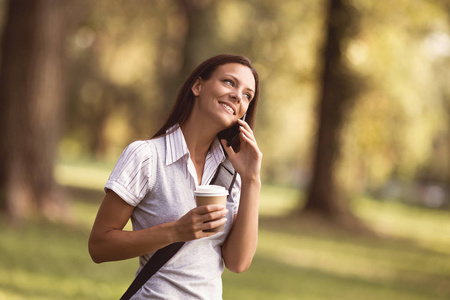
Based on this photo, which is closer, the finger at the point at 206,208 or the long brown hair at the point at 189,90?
the finger at the point at 206,208

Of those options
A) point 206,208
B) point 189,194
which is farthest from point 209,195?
point 189,194

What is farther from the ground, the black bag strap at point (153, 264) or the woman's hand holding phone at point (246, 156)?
the woman's hand holding phone at point (246, 156)

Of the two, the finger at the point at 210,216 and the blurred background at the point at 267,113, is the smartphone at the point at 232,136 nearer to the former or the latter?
the blurred background at the point at 267,113

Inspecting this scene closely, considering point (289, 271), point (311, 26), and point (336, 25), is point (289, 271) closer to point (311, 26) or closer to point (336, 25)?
point (336, 25)

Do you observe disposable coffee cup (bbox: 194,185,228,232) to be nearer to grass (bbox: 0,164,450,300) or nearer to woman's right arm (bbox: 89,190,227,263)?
woman's right arm (bbox: 89,190,227,263)

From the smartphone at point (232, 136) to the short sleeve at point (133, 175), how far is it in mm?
428

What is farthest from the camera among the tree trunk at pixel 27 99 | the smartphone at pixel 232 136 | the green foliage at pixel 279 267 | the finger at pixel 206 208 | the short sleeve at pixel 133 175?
the tree trunk at pixel 27 99

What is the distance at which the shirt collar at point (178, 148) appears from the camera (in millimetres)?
2438

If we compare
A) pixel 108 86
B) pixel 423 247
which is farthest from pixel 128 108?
pixel 423 247

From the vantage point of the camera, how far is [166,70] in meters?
21.8

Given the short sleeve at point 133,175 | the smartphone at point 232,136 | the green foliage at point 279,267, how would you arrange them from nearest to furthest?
the short sleeve at point 133,175, the smartphone at point 232,136, the green foliage at point 279,267

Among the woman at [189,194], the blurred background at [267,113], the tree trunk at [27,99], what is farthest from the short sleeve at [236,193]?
the tree trunk at [27,99]

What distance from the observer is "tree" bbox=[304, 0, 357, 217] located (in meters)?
15.5

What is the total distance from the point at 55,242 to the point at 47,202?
1.48 meters
